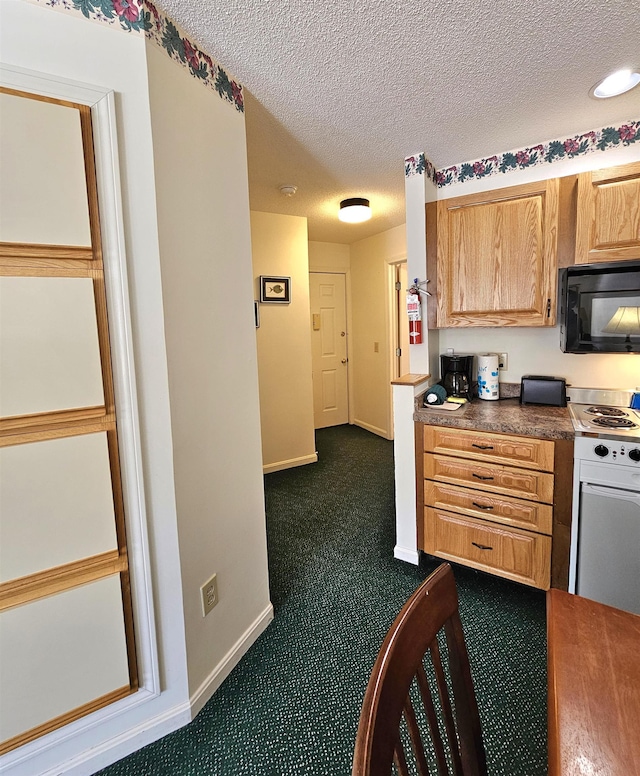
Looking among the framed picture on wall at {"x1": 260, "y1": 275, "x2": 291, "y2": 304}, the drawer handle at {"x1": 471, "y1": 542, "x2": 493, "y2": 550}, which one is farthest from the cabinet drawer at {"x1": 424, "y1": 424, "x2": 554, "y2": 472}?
the framed picture on wall at {"x1": 260, "y1": 275, "x2": 291, "y2": 304}

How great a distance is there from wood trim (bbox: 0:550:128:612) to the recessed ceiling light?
2544 millimetres

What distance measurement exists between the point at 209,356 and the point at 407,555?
5.42 ft

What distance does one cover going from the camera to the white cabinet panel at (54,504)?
1082mm

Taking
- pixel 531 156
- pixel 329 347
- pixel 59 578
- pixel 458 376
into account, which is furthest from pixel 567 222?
pixel 329 347

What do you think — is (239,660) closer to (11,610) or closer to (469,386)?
(11,610)

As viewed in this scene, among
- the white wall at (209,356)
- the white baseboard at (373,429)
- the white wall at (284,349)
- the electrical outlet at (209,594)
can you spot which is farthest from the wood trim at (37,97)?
the white baseboard at (373,429)

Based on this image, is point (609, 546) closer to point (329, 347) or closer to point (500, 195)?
point (500, 195)

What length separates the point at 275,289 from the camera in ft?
11.7

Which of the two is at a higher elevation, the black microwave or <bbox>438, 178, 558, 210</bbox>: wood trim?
<bbox>438, 178, 558, 210</bbox>: wood trim

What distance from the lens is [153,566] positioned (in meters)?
1.30

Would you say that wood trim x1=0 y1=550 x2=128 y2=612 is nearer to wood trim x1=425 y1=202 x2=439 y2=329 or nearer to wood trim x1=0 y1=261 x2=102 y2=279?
wood trim x1=0 y1=261 x2=102 y2=279

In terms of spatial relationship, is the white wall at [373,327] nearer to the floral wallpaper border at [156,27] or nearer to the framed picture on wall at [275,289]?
the framed picture on wall at [275,289]

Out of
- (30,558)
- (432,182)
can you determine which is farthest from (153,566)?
(432,182)

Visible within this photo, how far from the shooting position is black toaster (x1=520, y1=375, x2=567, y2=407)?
2.22 metres
